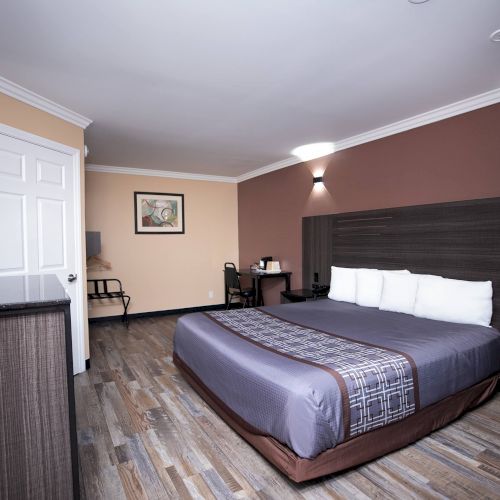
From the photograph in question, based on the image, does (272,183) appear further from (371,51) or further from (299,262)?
(371,51)

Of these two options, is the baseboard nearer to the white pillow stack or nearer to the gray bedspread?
the gray bedspread

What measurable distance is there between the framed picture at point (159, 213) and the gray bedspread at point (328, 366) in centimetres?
290

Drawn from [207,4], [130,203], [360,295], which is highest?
[207,4]

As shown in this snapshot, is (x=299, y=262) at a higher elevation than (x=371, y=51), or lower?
lower

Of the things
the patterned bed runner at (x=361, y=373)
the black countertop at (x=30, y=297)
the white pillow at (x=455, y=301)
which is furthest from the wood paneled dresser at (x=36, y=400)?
the white pillow at (x=455, y=301)

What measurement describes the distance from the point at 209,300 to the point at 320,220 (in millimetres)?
2717

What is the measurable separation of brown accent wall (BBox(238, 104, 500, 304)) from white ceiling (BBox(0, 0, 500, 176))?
29cm

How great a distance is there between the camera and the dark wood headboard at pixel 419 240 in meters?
2.91

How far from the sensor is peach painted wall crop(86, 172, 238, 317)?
17.3 ft

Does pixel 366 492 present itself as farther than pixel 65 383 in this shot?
Yes

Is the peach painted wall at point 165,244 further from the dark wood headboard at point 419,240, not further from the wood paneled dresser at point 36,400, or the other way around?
the wood paneled dresser at point 36,400

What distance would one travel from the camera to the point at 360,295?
360 cm

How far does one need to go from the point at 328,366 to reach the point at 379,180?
2.54 meters

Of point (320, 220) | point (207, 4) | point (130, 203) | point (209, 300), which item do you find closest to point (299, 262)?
point (320, 220)
